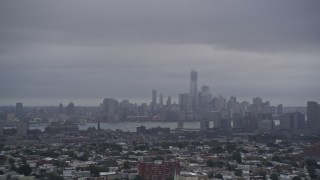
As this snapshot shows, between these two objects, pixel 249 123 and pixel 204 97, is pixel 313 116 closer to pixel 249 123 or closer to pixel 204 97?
pixel 249 123

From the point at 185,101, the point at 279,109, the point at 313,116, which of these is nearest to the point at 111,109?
the point at 185,101

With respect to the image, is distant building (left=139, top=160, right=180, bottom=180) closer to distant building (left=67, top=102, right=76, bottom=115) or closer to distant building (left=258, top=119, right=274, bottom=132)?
distant building (left=258, top=119, right=274, bottom=132)

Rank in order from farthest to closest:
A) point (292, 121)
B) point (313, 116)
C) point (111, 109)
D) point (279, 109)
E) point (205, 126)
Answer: point (111, 109) → point (279, 109) → point (205, 126) → point (292, 121) → point (313, 116)

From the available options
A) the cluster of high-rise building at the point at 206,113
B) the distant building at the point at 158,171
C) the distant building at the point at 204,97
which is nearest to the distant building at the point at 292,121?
the cluster of high-rise building at the point at 206,113

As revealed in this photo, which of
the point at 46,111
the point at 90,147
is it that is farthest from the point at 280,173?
the point at 46,111

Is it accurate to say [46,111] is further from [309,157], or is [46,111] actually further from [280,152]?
[309,157]

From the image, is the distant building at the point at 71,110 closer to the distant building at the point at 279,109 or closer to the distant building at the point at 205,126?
the distant building at the point at 205,126

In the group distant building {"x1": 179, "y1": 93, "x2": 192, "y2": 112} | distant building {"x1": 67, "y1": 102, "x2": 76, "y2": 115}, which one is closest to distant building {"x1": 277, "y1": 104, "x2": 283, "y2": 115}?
distant building {"x1": 179, "y1": 93, "x2": 192, "y2": 112}
